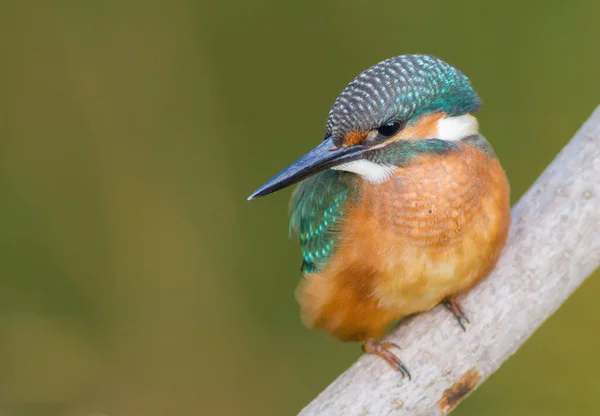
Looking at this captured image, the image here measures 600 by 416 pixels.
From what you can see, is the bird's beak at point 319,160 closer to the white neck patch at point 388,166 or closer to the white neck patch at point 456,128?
the white neck patch at point 388,166

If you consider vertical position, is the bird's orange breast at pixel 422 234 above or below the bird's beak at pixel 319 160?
below

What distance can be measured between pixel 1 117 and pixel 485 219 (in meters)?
2.33

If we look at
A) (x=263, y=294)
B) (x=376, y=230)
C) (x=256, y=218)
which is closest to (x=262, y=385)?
(x=263, y=294)

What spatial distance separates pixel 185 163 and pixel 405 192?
1718 mm

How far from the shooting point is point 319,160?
2111mm

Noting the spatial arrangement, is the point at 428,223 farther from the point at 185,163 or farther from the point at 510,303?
the point at 185,163

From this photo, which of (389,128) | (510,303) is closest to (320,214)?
→ (389,128)

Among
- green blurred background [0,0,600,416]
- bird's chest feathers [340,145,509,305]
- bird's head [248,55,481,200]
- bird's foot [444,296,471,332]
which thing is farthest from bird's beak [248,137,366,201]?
green blurred background [0,0,600,416]

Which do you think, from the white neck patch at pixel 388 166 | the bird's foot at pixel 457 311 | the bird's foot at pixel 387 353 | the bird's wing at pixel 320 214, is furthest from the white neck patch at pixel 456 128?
the bird's foot at pixel 387 353

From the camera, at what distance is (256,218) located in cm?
371

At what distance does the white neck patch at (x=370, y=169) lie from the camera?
214 centimetres

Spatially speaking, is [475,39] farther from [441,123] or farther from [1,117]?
[1,117]

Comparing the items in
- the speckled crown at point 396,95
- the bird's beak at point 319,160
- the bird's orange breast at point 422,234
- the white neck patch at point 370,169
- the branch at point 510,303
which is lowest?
the branch at point 510,303

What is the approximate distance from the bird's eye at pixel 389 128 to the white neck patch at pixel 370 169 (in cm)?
9
